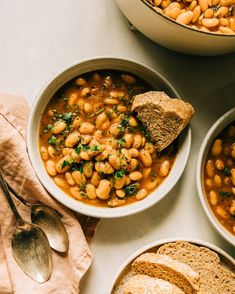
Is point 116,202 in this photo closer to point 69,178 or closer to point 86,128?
point 69,178

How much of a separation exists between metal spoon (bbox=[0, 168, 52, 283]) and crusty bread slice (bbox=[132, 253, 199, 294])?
14.3 inches

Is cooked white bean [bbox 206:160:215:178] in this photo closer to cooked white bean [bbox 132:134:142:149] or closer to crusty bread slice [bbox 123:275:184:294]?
cooked white bean [bbox 132:134:142:149]

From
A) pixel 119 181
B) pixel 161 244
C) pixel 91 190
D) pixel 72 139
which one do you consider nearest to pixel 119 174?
pixel 119 181

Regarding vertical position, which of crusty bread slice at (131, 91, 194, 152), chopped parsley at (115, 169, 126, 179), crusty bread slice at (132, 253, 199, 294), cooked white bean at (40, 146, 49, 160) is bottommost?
crusty bread slice at (132, 253, 199, 294)

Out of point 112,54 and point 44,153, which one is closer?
point 44,153

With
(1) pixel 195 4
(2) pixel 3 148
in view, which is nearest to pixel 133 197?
(2) pixel 3 148

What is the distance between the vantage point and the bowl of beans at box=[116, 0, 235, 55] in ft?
6.25

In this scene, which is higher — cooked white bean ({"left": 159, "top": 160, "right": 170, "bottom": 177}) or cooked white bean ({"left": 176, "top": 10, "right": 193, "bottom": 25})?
cooked white bean ({"left": 176, "top": 10, "right": 193, "bottom": 25})

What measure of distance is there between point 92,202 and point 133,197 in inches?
6.5

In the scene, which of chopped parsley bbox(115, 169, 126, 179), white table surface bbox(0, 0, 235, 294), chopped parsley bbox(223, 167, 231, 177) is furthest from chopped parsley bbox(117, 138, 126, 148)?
chopped parsley bbox(223, 167, 231, 177)

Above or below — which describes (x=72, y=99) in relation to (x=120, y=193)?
above

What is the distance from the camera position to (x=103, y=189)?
2.12 meters

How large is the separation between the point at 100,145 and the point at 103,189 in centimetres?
17

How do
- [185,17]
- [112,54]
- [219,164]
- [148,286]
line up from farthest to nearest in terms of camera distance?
[112,54], [219,164], [148,286], [185,17]
